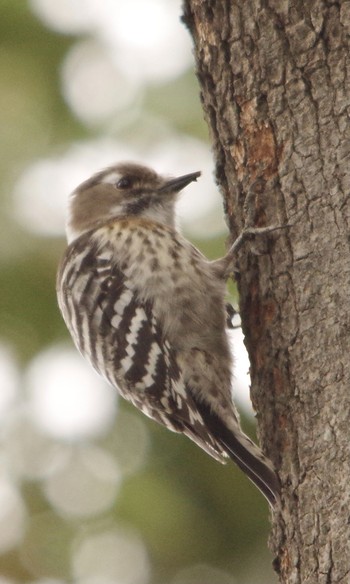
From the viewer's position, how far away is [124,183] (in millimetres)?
5781

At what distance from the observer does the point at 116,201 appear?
5.76 m

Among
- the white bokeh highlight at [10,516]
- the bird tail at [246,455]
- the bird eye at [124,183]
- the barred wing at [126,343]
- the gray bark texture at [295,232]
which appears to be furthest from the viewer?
the white bokeh highlight at [10,516]

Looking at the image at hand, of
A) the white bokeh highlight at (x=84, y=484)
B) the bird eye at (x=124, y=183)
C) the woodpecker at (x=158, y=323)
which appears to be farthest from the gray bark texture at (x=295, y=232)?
the white bokeh highlight at (x=84, y=484)

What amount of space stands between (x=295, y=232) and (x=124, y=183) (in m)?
2.04

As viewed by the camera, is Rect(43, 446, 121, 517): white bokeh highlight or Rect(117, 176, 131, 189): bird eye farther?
Rect(43, 446, 121, 517): white bokeh highlight

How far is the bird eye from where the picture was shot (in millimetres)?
5777

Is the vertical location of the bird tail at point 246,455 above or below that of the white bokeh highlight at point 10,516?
above

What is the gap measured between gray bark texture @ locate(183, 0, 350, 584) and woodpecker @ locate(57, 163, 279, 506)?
1.41ft

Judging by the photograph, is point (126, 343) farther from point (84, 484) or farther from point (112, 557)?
point (112, 557)

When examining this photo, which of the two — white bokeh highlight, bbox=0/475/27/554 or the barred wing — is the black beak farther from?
white bokeh highlight, bbox=0/475/27/554

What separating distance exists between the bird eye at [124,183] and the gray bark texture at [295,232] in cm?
147

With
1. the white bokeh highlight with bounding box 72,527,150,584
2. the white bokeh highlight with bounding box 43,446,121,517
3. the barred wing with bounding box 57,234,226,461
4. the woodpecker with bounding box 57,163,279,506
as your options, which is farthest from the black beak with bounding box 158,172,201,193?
the white bokeh highlight with bounding box 72,527,150,584

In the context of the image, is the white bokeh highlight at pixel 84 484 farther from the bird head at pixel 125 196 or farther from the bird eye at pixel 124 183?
the bird eye at pixel 124 183

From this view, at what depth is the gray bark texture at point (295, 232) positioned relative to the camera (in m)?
3.58
